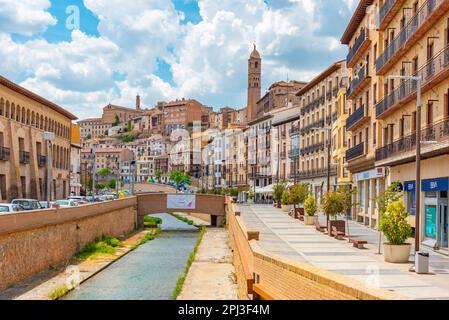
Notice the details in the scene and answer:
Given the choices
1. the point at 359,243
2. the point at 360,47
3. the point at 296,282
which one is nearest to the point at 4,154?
the point at 360,47

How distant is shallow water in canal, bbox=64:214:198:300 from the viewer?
29.3 m

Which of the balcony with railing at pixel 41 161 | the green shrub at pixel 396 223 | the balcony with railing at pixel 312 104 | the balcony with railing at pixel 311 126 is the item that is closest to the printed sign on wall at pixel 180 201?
the balcony with railing at pixel 41 161

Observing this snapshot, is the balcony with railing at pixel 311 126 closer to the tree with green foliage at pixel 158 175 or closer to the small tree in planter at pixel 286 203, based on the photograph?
the small tree in planter at pixel 286 203

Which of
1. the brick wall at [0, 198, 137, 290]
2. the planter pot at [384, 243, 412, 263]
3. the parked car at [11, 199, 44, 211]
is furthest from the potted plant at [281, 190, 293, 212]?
the planter pot at [384, 243, 412, 263]

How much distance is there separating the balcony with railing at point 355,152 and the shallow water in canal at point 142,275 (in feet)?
49.4

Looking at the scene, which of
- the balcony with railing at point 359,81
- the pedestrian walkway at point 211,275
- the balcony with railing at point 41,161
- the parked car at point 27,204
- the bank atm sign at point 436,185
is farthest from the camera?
the balcony with railing at point 41,161

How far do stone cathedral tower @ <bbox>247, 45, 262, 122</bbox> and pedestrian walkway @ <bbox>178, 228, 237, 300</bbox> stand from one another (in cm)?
12535

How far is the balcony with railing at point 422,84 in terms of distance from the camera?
87.2ft

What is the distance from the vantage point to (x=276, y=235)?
1384 inches

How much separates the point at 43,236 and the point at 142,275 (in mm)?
6416

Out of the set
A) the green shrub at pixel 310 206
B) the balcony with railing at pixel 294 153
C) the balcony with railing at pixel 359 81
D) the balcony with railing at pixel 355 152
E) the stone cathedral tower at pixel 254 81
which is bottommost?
the green shrub at pixel 310 206
